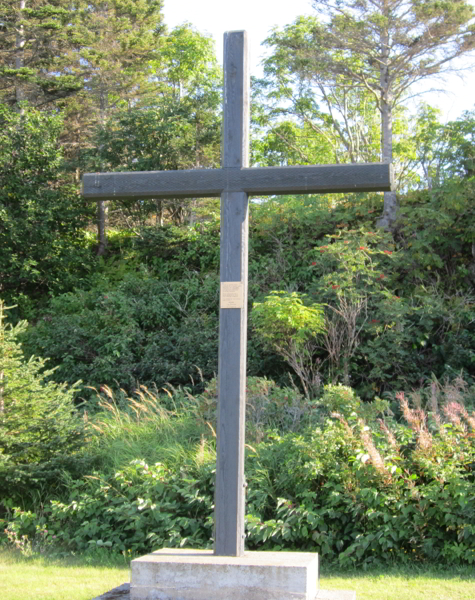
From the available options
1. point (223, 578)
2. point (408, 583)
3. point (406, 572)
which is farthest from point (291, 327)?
point (223, 578)

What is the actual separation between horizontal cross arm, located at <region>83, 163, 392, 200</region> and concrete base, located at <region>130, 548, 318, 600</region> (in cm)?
219

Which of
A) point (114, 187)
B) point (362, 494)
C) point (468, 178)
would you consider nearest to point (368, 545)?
point (362, 494)

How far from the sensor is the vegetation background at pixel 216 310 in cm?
559

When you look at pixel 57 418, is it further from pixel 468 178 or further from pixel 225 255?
pixel 468 178

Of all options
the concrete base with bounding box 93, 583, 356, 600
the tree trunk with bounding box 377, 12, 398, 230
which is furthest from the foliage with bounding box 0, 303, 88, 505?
the tree trunk with bounding box 377, 12, 398, 230

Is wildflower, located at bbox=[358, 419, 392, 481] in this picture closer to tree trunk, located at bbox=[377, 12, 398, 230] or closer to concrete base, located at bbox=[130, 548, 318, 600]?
concrete base, located at bbox=[130, 548, 318, 600]

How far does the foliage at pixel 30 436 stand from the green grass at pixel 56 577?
0.86 metres

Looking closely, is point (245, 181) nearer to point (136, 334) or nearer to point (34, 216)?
point (136, 334)

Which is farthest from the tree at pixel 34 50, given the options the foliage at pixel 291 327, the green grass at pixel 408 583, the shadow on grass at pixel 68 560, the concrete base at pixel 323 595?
the concrete base at pixel 323 595

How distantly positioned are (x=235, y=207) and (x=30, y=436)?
4.08 metres

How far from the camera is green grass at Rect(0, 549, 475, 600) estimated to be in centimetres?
452

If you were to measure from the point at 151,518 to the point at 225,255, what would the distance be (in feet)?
9.70

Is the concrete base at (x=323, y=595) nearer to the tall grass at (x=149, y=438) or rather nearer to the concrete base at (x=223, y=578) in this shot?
the concrete base at (x=223, y=578)

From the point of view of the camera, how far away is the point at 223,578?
11.9 ft
